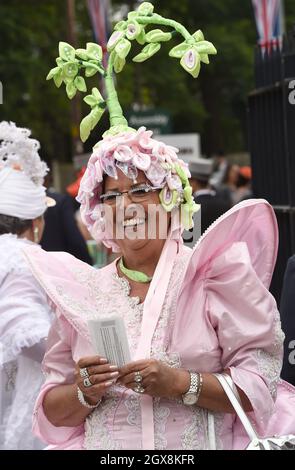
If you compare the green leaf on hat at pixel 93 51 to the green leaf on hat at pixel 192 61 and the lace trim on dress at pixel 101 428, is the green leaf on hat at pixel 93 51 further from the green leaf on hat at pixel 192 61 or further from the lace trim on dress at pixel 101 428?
the lace trim on dress at pixel 101 428

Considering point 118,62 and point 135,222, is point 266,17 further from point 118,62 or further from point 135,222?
point 135,222

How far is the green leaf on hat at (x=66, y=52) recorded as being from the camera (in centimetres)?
371

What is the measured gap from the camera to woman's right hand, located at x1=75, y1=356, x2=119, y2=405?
3229 millimetres

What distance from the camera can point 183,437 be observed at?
338 cm

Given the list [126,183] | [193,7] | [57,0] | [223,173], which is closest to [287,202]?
[126,183]

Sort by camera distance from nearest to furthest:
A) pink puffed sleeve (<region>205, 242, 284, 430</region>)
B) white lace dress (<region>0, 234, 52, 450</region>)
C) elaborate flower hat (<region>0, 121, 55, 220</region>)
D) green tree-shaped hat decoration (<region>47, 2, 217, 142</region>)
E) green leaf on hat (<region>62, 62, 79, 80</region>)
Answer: pink puffed sleeve (<region>205, 242, 284, 430</region>) → green tree-shaped hat decoration (<region>47, 2, 217, 142</region>) → green leaf on hat (<region>62, 62, 79, 80</region>) → white lace dress (<region>0, 234, 52, 450</region>) → elaborate flower hat (<region>0, 121, 55, 220</region>)

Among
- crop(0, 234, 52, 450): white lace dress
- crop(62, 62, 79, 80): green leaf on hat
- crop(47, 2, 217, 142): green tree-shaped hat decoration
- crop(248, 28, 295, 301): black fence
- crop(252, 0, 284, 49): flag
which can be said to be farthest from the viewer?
crop(252, 0, 284, 49): flag

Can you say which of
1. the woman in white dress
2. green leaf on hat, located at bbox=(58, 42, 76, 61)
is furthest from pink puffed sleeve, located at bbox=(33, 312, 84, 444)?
the woman in white dress

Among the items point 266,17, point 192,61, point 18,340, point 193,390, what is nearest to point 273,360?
point 193,390

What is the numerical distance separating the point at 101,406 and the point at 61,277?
474mm

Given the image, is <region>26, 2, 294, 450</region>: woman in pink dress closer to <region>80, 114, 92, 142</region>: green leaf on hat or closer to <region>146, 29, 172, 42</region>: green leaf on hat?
<region>146, 29, 172, 42</region>: green leaf on hat

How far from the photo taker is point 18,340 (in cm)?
501

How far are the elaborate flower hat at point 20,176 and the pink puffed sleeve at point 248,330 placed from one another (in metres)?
2.18

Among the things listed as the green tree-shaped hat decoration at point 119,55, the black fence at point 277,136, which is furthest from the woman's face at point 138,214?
the black fence at point 277,136
